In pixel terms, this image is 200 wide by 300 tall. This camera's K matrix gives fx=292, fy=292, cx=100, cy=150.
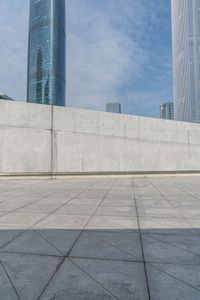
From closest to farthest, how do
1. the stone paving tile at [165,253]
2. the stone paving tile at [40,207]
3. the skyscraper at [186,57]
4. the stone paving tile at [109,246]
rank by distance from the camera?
the stone paving tile at [165,253] < the stone paving tile at [109,246] < the stone paving tile at [40,207] < the skyscraper at [186,57]

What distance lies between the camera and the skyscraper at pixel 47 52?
4614 inches

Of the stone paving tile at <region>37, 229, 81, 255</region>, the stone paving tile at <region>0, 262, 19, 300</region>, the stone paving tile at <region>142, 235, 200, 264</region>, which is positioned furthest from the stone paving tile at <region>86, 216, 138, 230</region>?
the stone paving tile at <region>0, 262, 19, 300</region>

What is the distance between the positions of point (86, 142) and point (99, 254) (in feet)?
48.7

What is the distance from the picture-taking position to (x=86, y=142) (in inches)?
746

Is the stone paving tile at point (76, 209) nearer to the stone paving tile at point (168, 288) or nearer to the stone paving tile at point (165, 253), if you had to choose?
the stone paving tile at point (165, 253)

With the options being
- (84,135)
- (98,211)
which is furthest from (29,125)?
(98,211)

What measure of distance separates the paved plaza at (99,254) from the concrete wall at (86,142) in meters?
10.2

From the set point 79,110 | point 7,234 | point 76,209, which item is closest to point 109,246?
point 7,234

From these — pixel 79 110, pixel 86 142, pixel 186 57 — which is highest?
pixel 186 57

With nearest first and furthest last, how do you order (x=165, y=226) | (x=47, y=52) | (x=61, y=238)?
(x=61, y=238)
(x=165, y=226)
(x=47, y=52)

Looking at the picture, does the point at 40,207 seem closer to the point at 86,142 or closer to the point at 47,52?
the point at 86,142

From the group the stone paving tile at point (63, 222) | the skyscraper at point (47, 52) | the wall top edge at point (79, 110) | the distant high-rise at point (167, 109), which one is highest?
the skyscraper at point (47, 52)

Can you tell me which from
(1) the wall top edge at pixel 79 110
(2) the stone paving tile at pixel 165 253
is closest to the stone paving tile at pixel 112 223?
(2) the stone paving tile at pixel 165 253

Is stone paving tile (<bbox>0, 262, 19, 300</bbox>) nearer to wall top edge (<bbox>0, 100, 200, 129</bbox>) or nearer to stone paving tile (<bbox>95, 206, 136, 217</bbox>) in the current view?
stone paving tile (<bbox>95, 206, 136, 217</bbox>)
